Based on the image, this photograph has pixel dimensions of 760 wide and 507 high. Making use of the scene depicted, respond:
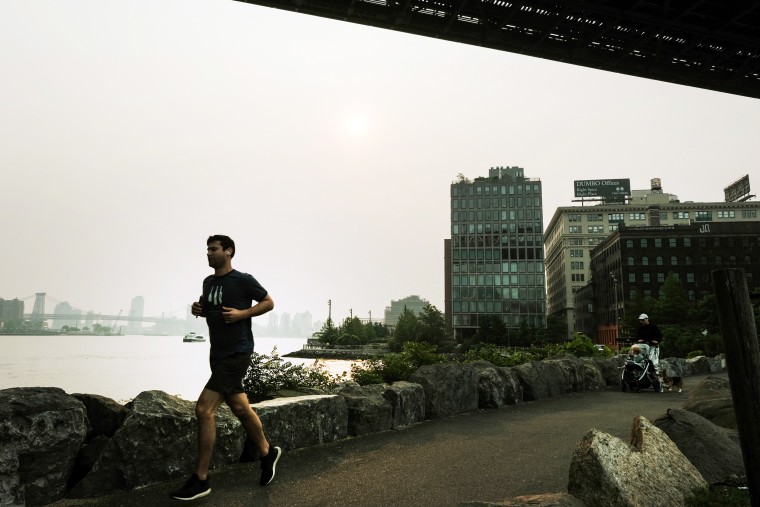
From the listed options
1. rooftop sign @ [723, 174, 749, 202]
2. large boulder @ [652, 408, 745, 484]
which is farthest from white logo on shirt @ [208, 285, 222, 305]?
rooftop sign @ [723, 174, 749, 202]

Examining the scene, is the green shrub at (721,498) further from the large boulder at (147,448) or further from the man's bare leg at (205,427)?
the large boulder at (147,448)

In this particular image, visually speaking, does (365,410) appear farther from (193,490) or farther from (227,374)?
(193,490)

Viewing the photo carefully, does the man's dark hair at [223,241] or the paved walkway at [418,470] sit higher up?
the man's dark hair at [223,241]

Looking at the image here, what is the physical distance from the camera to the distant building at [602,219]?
133 m

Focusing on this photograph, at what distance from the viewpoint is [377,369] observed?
983 cm

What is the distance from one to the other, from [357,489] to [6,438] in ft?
9.65

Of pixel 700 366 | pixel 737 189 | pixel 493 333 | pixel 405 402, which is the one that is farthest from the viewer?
pixel 737 189

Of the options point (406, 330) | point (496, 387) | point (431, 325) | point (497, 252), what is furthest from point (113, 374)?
point (497, 252)

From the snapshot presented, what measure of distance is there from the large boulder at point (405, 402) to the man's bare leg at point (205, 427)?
349 centimetres

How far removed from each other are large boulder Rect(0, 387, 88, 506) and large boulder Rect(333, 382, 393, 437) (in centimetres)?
341

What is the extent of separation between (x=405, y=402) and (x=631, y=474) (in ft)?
13.6

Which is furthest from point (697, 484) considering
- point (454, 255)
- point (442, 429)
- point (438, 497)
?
point (454, 255)

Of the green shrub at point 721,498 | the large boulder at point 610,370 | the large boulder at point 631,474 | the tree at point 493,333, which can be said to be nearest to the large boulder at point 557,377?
the large boulder at point 610,370

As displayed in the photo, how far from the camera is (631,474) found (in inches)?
155
